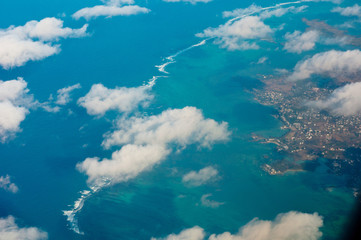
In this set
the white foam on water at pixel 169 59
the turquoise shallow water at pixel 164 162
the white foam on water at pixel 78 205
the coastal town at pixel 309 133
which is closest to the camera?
the turquoise shallow water at pixel 164 162

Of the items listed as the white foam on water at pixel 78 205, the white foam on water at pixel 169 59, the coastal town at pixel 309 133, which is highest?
the white foam on water at pixel 169 59

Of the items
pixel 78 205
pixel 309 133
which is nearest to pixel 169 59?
pixel 309 133

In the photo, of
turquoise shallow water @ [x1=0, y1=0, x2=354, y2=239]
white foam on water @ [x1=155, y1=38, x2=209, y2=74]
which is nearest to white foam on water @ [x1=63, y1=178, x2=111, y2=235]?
turquoise shallow water @ [x1=0, y1=0, x2=354, y2=239]

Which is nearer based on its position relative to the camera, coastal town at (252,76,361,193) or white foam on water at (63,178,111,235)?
white foam on water at (63,178,111,235)

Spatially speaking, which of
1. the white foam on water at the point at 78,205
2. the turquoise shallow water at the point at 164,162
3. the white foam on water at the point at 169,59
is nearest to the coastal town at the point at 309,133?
the turquoise shallow water at the point at 164,162

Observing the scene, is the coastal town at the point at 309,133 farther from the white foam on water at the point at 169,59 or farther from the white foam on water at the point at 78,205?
the white foam on water at the point at 169,59

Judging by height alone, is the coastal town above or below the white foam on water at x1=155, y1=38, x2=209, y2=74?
below

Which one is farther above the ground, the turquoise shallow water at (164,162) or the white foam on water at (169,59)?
the white foam on water at (169,59)

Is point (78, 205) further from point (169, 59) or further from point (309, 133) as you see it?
point (169, 59)

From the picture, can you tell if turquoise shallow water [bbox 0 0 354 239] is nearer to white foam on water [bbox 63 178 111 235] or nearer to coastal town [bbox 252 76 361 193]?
white foam on water [bbox 63 178 111 235]
